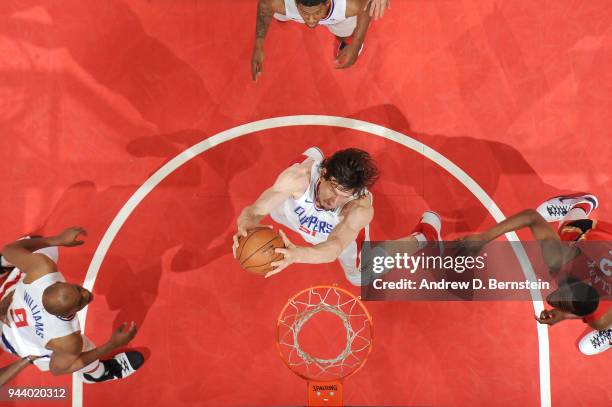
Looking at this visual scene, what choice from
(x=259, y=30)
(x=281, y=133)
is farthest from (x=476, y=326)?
(x=259, y=30)

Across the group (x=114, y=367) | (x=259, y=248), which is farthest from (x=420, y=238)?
(x=114, y=367)

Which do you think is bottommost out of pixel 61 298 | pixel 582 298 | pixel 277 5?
pixel 61 298

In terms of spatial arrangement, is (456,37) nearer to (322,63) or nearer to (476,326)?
(322,63)

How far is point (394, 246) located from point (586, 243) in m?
1.68

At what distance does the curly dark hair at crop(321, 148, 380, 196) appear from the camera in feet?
12.8

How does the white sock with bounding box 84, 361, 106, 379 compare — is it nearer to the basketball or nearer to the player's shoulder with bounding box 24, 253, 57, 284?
the player's shoulder with bounding box 24, 253, 57, 284

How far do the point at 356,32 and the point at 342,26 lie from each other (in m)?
0.15

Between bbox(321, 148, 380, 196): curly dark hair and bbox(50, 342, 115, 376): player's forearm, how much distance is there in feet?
8.57

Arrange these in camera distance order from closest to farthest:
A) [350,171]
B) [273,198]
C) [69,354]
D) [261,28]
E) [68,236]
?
[350,171], [273,198], [69,354], [68,236], [261,28]

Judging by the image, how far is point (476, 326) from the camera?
16.8 feet

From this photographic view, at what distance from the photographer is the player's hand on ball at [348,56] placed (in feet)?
16.6

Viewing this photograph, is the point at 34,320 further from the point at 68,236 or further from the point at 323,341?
the point at 323,341

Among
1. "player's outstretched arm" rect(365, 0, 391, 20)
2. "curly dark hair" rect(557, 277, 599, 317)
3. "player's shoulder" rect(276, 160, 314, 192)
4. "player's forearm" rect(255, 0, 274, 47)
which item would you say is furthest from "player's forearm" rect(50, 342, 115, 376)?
"curly dark hair" rect(557, 277, 599, 317)

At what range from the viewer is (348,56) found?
16.8 feet
